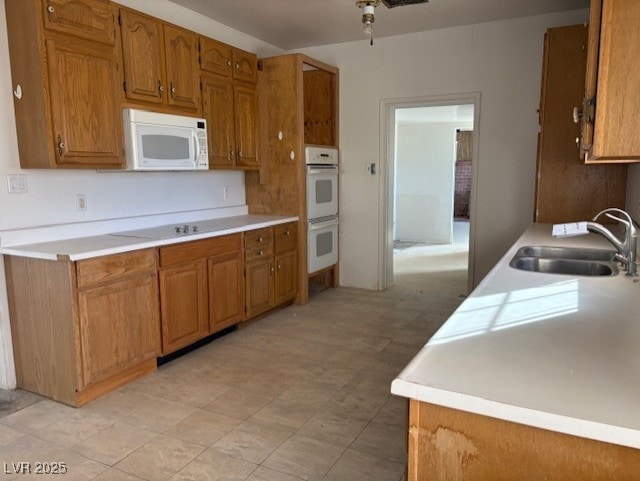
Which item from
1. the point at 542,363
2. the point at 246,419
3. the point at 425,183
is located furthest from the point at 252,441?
the point at 425,183

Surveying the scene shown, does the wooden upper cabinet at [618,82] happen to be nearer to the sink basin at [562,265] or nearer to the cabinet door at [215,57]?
the sink basin at [562,265]

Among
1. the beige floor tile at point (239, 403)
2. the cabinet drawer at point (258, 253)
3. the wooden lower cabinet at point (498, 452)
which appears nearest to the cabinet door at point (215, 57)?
the cabinet drawer at point (258, 253)

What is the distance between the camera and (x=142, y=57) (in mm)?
3004

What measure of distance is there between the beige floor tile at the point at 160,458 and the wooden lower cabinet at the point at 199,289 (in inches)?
34.6

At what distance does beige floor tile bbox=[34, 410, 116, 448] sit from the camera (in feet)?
7.22

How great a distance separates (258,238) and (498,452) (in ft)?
10.0

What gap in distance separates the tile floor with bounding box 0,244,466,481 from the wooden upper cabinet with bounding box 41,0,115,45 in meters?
2.05

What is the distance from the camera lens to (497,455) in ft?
3.04

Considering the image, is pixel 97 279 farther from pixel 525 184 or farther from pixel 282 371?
pixel 525 184

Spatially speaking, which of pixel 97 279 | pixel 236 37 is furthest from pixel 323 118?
pixel 97 279

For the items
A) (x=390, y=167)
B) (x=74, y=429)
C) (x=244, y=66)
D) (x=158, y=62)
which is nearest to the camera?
(x=74, y=429)

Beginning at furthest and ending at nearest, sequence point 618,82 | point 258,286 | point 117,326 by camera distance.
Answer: point 258,286
point 117,326
point 618,82

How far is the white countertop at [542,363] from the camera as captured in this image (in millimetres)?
831

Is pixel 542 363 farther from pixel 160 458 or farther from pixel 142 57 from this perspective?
pixel 142 57
